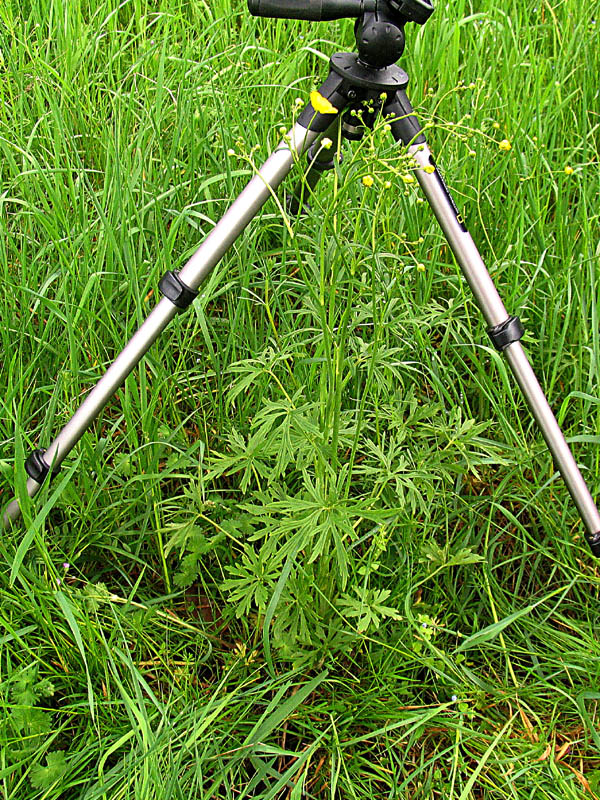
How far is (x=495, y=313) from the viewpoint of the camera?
1.41 m

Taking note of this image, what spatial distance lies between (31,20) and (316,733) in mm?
2334

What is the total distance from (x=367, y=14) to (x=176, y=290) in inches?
22.7

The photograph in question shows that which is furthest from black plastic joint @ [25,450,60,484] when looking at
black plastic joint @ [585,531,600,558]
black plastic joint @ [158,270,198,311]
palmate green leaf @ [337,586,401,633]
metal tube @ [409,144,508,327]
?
A: black plastic joint @ [585,531,600,558]

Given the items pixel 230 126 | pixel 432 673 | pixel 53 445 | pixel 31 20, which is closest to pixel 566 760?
pixel 432 673

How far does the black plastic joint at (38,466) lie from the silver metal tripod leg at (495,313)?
91 centimetres

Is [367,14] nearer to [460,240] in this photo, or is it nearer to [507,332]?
[460,240]

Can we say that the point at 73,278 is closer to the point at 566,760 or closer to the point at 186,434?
the point at 186,434

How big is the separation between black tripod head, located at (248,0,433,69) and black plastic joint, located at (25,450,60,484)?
3.02 feet

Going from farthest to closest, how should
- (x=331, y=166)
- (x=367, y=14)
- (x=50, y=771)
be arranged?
(x=331, y=166)
(x=50, y=771)
(x=367, y=14)

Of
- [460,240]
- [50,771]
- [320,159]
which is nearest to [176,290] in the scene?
[320,159]

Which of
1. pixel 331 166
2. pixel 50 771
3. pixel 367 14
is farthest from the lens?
pixel 331 166

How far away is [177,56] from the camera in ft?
7.61

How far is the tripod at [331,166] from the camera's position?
3.99 ft

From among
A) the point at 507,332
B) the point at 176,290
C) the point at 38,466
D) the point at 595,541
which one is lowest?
the point at 595,541
